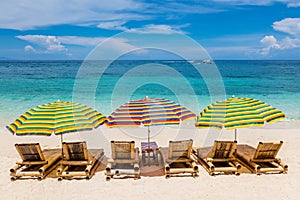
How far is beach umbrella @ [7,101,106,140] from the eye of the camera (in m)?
6.36

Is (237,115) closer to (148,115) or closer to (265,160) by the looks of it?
(265,160)

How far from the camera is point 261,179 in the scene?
22.2 feet

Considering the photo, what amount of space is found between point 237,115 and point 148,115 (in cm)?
226

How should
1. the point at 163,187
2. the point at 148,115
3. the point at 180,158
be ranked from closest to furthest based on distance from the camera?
the point at 163,187 → the point at 148,115 → the point at 180,158

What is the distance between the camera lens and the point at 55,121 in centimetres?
651

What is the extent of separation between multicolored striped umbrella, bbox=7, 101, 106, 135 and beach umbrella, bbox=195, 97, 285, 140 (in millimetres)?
2935

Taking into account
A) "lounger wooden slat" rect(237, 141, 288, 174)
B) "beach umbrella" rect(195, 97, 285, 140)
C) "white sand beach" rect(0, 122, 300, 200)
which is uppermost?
"beach umbrella" rect(195, 97, 285, 140)

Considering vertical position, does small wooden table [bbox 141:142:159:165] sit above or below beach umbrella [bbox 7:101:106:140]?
below

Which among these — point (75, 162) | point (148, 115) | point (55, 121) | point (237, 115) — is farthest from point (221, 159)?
point (55, 121)

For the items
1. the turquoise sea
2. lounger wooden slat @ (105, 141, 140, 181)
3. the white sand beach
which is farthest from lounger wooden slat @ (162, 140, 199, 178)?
the turquoise sea

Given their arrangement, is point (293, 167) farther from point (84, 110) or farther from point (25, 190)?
point (25, 190)

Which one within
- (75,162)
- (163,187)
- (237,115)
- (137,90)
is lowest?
(163,187)

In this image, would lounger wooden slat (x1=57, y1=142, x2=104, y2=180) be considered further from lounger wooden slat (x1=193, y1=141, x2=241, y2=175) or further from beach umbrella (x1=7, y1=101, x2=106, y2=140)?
lounger wooden slat (x1=193, y1=141, x2=241, y2=175)

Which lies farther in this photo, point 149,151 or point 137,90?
point 137,90
